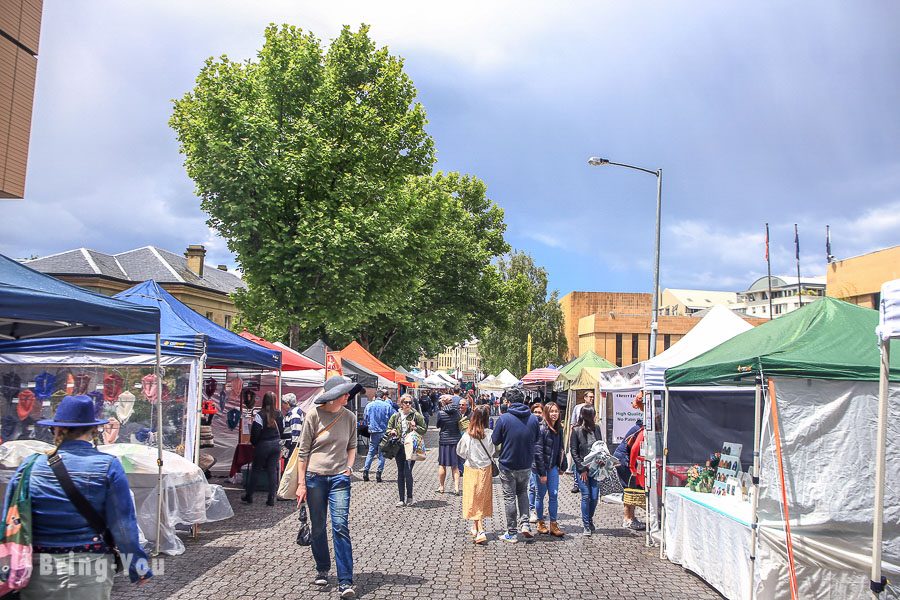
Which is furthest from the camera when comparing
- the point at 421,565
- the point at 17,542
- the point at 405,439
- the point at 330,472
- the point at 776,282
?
the point at 776,282

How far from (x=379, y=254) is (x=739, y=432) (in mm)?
12435

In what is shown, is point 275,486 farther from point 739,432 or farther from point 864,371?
point 864,371

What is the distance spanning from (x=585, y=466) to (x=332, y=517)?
12.7 ft

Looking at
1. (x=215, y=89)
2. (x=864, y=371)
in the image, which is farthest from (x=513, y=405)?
(x=215, y=89)

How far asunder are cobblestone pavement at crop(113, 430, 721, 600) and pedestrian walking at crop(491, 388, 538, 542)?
0.41 m

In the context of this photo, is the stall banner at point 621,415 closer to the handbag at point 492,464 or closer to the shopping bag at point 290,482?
the handbag at point 492,464

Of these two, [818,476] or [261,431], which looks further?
[261,431]

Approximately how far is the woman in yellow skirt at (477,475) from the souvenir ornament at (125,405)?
4437 mm

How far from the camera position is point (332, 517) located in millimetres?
6176

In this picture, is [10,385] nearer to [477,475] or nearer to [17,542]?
[477,475]

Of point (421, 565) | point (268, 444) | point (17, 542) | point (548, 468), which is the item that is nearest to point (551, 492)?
point (548, 468)

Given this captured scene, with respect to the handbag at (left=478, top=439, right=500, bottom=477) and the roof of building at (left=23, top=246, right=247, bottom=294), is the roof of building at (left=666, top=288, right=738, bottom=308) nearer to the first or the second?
the roof of building at (left=23, top=246, right=247, bottom=294)

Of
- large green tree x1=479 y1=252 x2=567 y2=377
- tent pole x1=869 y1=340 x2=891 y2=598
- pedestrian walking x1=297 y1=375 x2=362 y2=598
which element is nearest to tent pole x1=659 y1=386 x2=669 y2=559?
tent pole x1=869 y1=340 x2=891 y2=598

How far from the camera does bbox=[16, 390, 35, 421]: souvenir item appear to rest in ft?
27.6
